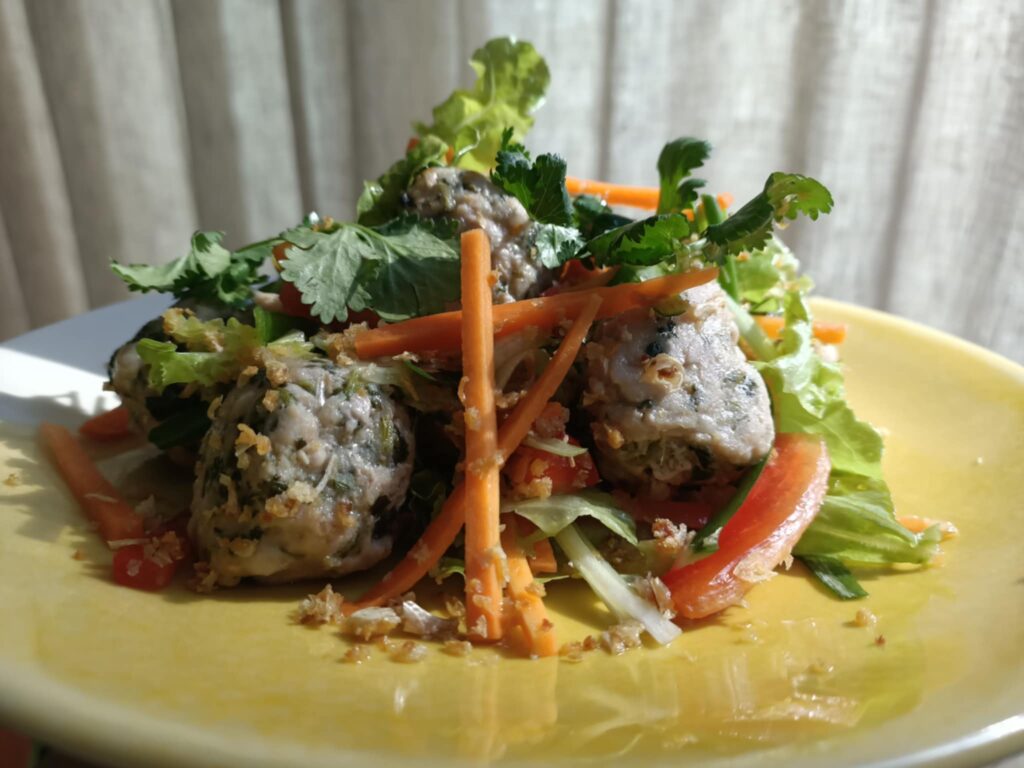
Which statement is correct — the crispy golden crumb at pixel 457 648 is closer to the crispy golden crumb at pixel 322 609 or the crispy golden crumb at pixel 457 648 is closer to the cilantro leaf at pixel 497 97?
the crispy golden crumb at pixel 322 609

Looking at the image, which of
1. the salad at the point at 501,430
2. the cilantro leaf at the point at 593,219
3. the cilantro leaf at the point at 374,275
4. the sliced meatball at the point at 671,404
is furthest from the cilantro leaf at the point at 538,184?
the sliced meatball at the point at 671,404

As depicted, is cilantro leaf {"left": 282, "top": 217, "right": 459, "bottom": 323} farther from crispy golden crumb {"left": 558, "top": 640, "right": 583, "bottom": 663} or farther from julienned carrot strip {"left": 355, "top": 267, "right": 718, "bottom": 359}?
crispy golden crumb {"left": 558, "top": 640, "right": 583, "bottom": 663}

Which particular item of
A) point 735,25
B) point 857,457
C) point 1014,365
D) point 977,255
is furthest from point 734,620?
point 735,25

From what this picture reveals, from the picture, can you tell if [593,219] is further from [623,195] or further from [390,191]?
[390,191]

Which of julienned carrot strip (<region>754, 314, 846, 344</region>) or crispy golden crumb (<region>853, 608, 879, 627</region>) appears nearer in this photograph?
crispy golden crumb (<region>853, 608, 879, 627</region>)

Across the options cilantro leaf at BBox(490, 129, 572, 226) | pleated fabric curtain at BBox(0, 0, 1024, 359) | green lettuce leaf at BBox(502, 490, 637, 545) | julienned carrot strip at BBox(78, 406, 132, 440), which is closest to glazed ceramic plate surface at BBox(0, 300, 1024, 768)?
green lettuce leaf at BBox(502, 490, 637, 545)

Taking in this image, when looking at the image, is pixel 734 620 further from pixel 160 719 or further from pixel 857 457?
pixel 160 719
